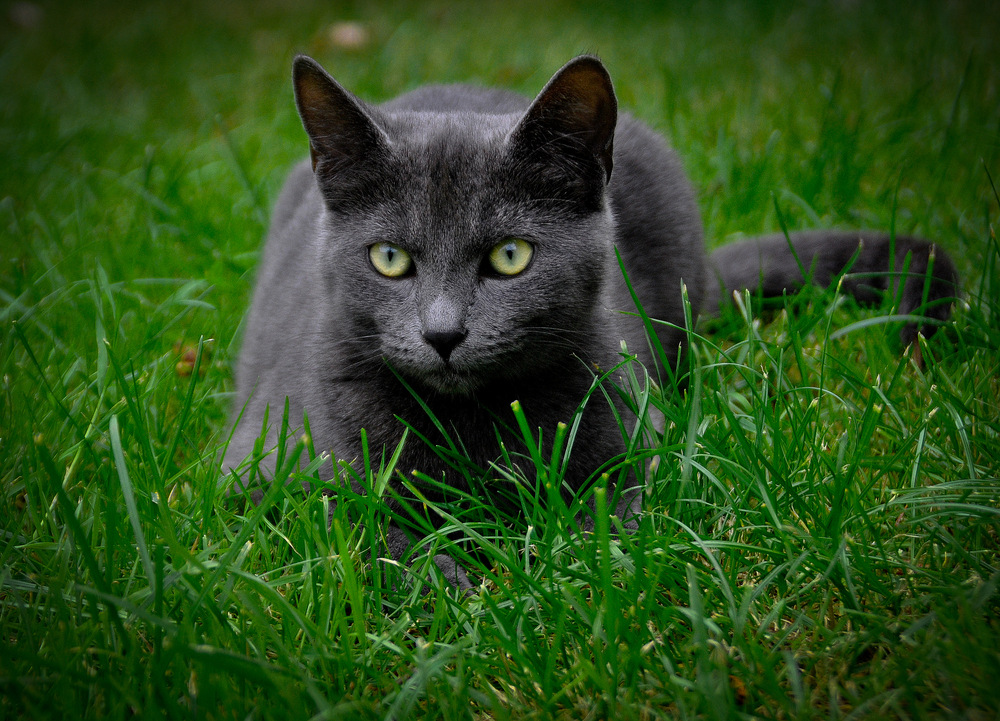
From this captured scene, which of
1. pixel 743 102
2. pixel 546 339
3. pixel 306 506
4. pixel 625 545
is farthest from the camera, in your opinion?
pixel 743 102

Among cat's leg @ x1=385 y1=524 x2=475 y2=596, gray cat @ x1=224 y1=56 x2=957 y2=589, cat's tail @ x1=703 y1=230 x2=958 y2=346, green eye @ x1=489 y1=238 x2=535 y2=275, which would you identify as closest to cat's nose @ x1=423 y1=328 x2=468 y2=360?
gray cat @ x1=224 y1=56 x2=957 y2=589

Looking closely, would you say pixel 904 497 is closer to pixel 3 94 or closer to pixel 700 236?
pixel 700 236

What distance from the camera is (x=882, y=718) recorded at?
1011mm

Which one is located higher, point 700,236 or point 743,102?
point 743,102

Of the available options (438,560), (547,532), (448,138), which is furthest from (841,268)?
(438,560)

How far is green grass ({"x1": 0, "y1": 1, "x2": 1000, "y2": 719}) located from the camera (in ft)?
3.61

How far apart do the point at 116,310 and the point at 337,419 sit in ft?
2.69

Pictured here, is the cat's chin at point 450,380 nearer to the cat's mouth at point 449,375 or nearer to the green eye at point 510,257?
the cat's mouth at point 449,375

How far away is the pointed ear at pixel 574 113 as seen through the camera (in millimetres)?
1490

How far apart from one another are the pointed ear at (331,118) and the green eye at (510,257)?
0.35m

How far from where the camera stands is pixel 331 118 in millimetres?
1573

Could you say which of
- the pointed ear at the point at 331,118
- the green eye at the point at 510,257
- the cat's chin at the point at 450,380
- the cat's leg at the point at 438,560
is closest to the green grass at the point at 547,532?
the cat's leg at the point at 438,560

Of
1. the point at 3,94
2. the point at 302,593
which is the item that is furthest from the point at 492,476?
the point at 3,94

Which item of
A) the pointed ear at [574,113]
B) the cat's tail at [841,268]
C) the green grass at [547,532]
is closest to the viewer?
the green grass at [547,532]
